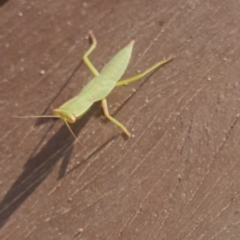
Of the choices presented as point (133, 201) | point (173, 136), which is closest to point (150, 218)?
point (133, 201)

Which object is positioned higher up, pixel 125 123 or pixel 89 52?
pixel 89 52

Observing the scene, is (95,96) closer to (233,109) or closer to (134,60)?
(134,60)

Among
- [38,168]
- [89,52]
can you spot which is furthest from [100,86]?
[38,168]

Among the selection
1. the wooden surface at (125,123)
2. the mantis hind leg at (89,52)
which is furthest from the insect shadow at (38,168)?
the mantis hind leg at (89,52)

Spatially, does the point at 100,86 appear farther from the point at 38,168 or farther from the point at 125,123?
the point at 38,168

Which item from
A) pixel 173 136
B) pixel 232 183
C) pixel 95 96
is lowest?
pixel 232 183
